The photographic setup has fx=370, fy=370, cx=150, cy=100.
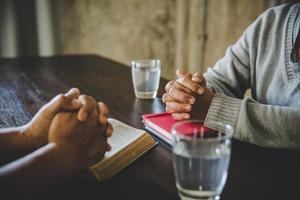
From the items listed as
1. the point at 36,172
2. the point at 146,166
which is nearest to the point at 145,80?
the point at 146,166

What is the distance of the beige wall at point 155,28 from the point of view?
329cm

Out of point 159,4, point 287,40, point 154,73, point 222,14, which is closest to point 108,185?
point 154,73

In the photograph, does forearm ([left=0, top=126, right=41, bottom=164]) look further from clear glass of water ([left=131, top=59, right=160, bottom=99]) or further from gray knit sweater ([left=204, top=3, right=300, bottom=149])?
clear glass of water ([left=131, top=59, right=160, bottom=99])

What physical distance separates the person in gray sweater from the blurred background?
1.80 meters

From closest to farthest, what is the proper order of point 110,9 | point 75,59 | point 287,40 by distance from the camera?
point 287,40 < point 75,59 < point 110,9

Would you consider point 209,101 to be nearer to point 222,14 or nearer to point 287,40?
point 287,40

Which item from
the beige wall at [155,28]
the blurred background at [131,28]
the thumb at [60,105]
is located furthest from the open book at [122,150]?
the beige wall at [155,28]

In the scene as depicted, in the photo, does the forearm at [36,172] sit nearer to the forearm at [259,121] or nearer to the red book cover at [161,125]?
the red book cover at [161,125]

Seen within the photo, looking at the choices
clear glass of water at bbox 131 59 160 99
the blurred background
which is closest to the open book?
clear glass of water at bbox 131 59 160 99

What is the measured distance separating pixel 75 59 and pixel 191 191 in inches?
63.9

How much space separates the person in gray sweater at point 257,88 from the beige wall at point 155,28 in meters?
1.98

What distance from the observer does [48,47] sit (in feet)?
10.5

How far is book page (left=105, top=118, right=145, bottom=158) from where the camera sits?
2.30 feet

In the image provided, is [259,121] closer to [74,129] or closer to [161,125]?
[161,125]
